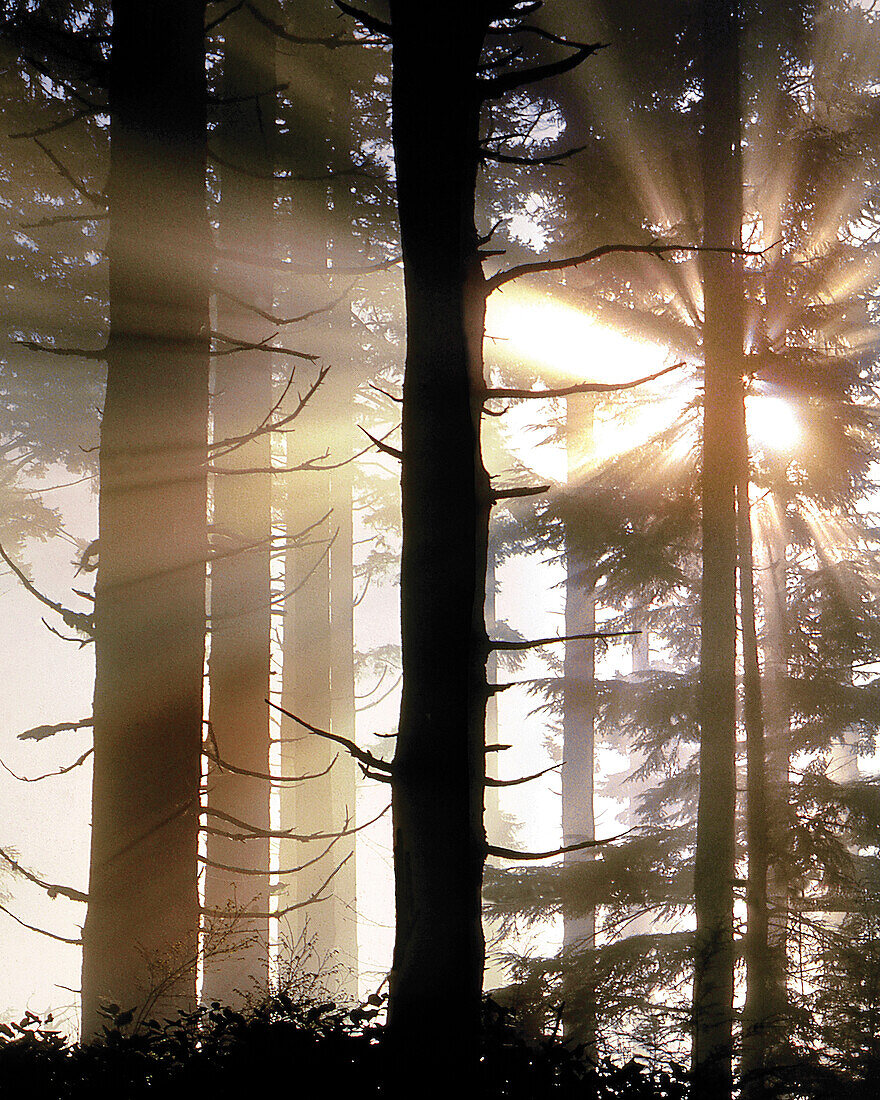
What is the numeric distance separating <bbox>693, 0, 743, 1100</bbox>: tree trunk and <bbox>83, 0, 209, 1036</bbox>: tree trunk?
4.59m

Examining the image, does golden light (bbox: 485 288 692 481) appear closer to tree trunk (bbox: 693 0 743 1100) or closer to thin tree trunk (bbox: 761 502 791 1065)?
tree trunk (bbox: 693 0 743 1100)

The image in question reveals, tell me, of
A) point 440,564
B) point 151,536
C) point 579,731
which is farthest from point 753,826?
point 579,731

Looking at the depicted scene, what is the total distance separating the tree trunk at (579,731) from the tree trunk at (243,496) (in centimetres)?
309

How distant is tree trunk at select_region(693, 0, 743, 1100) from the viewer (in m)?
6.80

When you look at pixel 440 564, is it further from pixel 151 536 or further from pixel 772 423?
pixel 772 423

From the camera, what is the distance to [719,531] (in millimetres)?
7414

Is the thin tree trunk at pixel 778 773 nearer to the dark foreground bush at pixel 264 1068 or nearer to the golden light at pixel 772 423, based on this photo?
the golden light at pixel 772 423

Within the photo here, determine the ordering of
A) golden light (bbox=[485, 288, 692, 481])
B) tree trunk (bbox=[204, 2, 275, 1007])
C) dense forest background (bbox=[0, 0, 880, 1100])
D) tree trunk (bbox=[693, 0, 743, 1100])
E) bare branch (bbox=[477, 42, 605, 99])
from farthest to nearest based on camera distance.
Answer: golden light (bbox=[485, 288, 692, 481]) < tree trunk (bbox=[204, 2, 275, 1007]) < tree trunk (bbox=[693, 0, 743, 1100]) < dense forest background (bbox=[0, 0, 880, 1100]) < bare branch (bbox=[477, 42, 605, 99])

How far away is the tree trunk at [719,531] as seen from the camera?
680 centimetres

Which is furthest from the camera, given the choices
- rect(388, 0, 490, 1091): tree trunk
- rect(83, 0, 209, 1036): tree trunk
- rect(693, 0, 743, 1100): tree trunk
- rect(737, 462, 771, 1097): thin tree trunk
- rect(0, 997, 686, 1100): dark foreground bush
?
rect(737, 462, 771, 1097): thin tree trunk

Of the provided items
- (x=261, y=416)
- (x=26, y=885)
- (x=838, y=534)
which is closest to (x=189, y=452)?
(x=261, y=416)

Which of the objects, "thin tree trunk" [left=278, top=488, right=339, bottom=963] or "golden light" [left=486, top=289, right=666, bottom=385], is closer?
"golden light" [left=486, top=289, right=666, bottom=385]

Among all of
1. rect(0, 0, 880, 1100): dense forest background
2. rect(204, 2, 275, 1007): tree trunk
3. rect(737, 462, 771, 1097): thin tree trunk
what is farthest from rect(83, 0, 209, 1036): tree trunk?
rect(737, 462, 771, 1097): thin tree trunk

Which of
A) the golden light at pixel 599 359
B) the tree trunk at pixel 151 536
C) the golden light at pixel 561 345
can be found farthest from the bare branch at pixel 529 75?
the golden light at pixel 599 359
